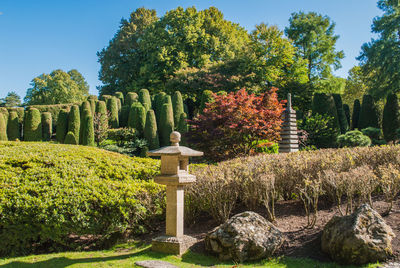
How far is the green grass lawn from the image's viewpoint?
3.92 meters

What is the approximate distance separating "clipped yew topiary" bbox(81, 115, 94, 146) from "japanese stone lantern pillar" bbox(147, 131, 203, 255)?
42.2 feet

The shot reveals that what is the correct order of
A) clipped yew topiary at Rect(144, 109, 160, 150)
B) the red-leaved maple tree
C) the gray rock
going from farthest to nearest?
clipped yew topiary at Rect(144, 109, 160, 150) → the red-leaved maple tree → the gray rock

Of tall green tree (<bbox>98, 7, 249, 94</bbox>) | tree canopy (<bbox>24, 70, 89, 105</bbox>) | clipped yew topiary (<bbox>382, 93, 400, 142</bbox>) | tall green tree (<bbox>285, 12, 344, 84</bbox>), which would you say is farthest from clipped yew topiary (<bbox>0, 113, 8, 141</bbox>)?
clipped yew topiary (<bbox>382, 93, 400, 142</bbox>)

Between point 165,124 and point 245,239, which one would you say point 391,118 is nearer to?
point 165,124

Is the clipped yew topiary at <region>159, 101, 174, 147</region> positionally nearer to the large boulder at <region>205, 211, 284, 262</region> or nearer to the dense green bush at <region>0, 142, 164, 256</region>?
the dense green bush at <region>0, 142, 164, 256</region>

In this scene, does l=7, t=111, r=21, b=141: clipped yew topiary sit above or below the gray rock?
above

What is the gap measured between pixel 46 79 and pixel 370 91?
32734mm

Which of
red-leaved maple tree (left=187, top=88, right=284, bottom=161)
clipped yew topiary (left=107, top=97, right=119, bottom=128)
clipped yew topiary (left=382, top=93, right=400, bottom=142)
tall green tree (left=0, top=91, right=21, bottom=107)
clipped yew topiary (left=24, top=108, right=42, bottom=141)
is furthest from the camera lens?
tall green tree (left=0, top=91, right=21, bottom=107)

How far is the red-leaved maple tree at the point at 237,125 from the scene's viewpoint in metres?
10.9

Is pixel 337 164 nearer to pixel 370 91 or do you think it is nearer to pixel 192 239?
pixel 192 239

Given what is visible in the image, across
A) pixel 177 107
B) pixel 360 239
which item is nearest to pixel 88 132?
pixel 177 107

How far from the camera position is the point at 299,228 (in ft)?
15.5

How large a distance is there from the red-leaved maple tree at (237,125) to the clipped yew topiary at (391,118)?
484 inches

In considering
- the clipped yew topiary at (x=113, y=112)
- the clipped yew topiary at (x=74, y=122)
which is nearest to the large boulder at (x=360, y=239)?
the clipped yew topiary at (x=74, y=122)
